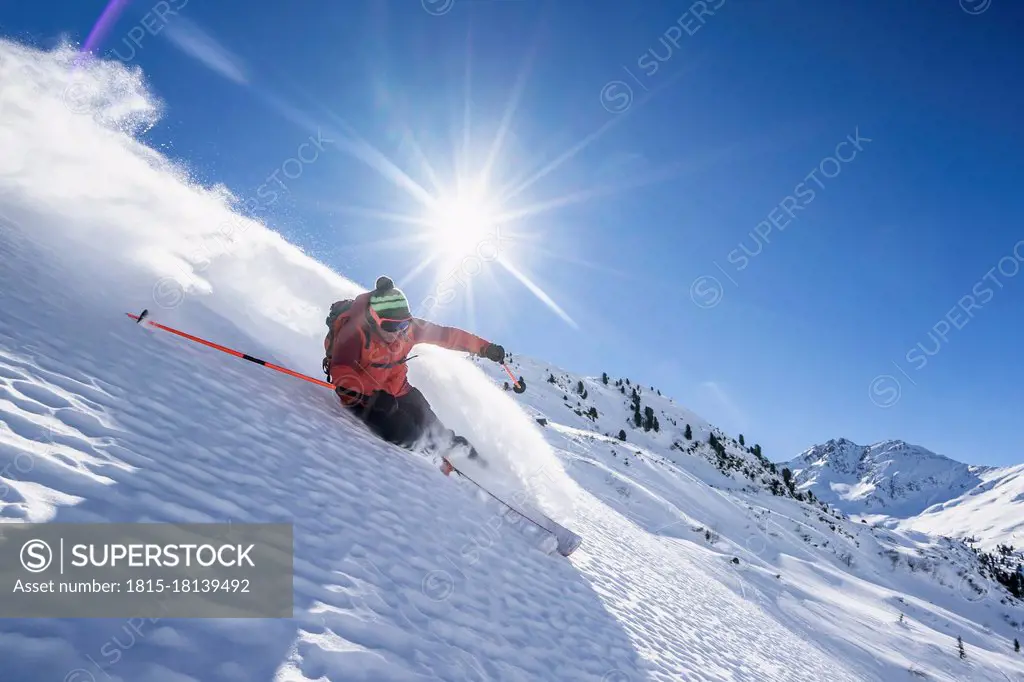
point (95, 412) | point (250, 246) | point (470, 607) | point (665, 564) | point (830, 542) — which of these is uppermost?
point (830, 542)

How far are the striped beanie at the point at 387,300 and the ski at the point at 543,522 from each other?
9.76 ft

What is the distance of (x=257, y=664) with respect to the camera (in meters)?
2.66

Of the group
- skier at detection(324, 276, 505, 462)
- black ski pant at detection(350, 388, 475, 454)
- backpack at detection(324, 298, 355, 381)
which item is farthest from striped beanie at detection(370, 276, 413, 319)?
black ski pant at detection(350, 388, 475, 454)

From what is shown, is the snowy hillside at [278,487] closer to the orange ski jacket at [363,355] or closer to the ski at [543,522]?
the ski at [543,522]

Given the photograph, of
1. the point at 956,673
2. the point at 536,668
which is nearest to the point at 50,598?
the point at 536,668

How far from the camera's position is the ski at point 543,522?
323 inches

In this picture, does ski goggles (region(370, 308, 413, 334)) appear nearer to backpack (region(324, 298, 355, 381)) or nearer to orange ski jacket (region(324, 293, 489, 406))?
orange ski jacket (region(324, 293, 489, 406))

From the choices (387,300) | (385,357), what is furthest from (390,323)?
(385,357)

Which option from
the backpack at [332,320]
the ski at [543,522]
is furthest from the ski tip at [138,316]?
the ski at [543,522]

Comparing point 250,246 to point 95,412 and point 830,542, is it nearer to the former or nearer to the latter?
point 95,412

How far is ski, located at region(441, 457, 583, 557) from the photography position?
8.20 metres

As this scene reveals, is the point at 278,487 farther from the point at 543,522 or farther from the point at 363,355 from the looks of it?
the point at 543,522

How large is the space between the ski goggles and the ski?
8.87 feet

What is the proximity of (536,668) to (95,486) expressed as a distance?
149 inches
